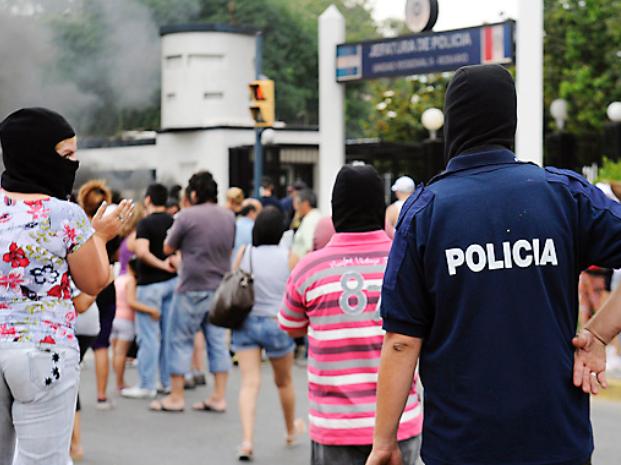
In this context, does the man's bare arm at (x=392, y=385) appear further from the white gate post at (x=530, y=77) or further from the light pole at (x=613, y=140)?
the light pole at (x=613, y=140)

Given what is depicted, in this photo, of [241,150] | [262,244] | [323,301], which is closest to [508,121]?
[323,301]

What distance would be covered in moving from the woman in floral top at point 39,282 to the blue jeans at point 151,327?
17.5 ft

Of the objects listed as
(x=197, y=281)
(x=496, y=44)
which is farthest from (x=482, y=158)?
(x=496, y=44)

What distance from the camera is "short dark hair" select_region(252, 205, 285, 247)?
24.5ft

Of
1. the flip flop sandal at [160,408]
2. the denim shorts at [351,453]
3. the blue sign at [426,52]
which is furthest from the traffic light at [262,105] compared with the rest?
the denim shorts at [351,453]

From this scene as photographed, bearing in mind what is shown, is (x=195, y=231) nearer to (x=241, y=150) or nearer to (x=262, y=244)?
(x=262, y=244)

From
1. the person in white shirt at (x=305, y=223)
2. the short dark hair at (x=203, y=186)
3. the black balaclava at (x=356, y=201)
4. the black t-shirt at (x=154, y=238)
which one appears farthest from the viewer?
the person in white shirt at (x=305, y=223)

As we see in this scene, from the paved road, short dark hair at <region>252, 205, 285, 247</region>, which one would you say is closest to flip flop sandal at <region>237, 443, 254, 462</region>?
the paved road

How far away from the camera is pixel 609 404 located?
911 cm

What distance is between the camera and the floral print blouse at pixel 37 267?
13.0 feet

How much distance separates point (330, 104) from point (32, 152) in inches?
560

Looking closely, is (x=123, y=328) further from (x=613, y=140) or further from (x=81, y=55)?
(x=81, y=55)

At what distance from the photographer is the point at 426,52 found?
1603cm

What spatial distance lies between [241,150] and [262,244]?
52.9 ft
